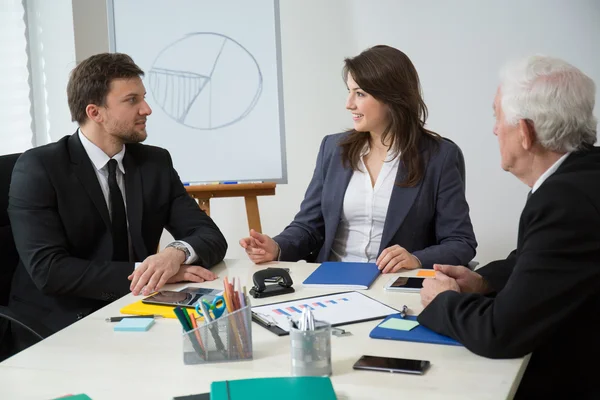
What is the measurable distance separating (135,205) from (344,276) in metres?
0.86

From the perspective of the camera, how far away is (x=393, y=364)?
1276 millimetres

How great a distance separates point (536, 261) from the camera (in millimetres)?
1304

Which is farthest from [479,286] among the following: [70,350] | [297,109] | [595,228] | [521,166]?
[297,109]

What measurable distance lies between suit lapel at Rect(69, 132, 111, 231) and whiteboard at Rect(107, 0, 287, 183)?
1299mm

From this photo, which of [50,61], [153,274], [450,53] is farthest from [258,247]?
[50,61]

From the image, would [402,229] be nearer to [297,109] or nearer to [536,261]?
[536,261]

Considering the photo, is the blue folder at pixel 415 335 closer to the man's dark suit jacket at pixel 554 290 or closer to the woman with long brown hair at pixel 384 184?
the man's dark suit jacket at pixel 554 290

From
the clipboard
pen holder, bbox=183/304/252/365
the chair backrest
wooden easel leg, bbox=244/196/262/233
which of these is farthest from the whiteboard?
pen holder, bbox=183/304/252/365

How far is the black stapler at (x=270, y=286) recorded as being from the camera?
1812 millimetres

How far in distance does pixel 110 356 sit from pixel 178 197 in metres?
1.21

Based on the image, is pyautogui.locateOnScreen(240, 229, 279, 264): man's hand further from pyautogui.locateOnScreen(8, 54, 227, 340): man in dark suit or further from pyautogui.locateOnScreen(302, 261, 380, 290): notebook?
pyautogui.locateOnScreen(302, 261, 380, 290): notebook

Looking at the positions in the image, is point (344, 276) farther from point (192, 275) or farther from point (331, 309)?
point (192, 275)

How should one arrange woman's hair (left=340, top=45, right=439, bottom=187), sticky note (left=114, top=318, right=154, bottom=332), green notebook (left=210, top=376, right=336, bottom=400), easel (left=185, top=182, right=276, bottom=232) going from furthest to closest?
easel (left=185, top=182, right=276, bottom=232)
woman's hair (left=340, top=45, right=439, bottom=187)
sticky note (left=114, top=318, right=154, bottom=332)
green notebook (left=210, top=376, right=336, bottom=400)

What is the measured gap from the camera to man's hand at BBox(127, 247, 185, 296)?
1869mm
